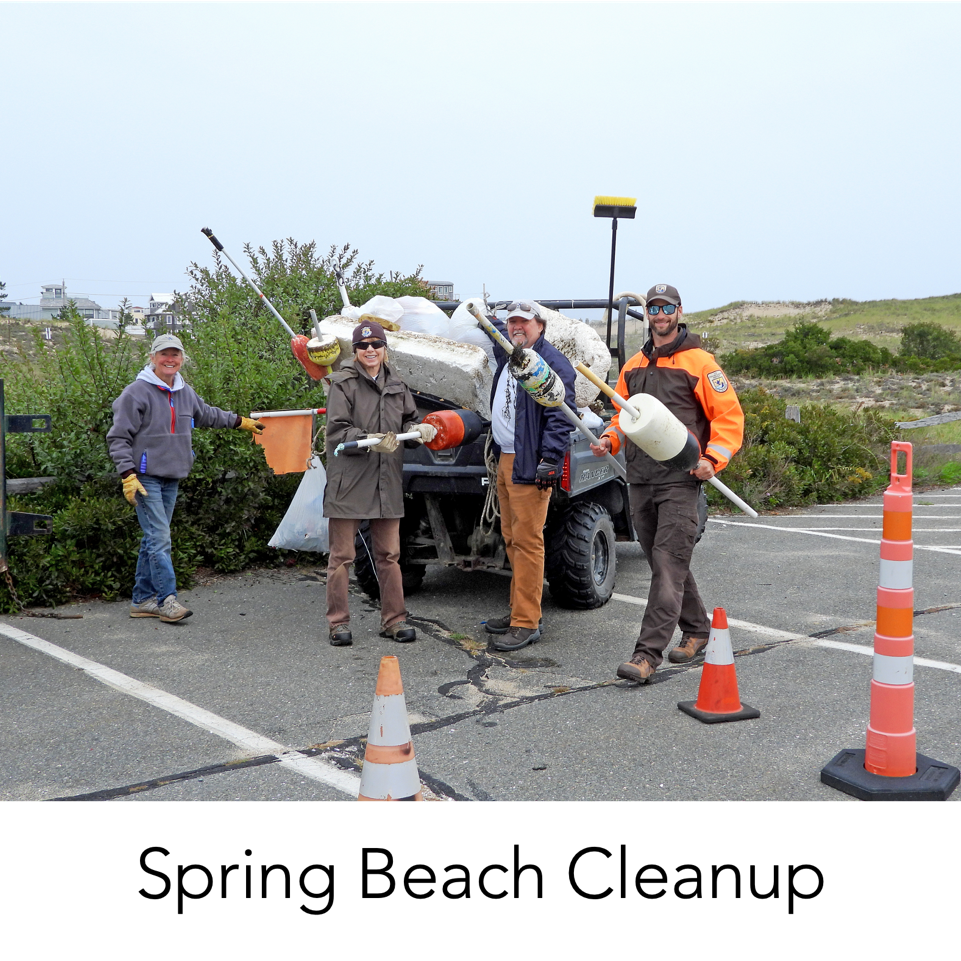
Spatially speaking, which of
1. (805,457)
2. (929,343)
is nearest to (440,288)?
(805,457)

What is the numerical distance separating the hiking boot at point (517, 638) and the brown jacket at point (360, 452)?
3.23 ft

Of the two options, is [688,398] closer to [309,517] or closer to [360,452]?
[360,452]

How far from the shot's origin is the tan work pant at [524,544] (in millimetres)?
5773

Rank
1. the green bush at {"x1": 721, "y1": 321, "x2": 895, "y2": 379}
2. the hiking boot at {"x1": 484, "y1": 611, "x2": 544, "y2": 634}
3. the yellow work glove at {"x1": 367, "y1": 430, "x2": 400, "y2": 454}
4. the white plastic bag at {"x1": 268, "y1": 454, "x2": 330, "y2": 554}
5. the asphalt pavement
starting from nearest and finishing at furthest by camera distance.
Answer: the asphalt pavement, the yellow work glove at {"x1": 367, "y1": 430, "x2": 400, "y2": 454}, the hiking boot at {"x1": 484, "y1": 611, "x2": 544, "y2": 634}, the white plastic bag at {"x1": 268, "y1": 454, "x2": 330, "y2": 554}, the green bush at {"x1": 721, "y1": 321, "x2": 895, "y2": 379}

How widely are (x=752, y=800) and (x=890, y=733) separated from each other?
59cm

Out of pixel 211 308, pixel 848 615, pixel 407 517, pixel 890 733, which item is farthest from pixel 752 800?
pixel 211 308

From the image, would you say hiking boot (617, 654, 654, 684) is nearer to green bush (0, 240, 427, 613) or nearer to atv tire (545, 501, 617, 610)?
atv tire (545, 501, 617, 610)

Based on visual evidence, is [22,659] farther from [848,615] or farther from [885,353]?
[885,353]

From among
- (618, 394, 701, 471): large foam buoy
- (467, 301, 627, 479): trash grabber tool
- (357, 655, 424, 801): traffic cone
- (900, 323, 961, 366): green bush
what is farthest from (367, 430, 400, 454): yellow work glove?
(900, 323, 961, 366): green bush

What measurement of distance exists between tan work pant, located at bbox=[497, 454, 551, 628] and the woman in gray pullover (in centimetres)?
221

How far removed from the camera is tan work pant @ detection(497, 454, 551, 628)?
577 centimetres

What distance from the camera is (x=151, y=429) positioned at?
6344 mm

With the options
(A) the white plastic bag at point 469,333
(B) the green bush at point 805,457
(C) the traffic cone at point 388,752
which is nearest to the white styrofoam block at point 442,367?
(A) the white plastic bag at point 469,333

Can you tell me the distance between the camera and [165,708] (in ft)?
15.5
